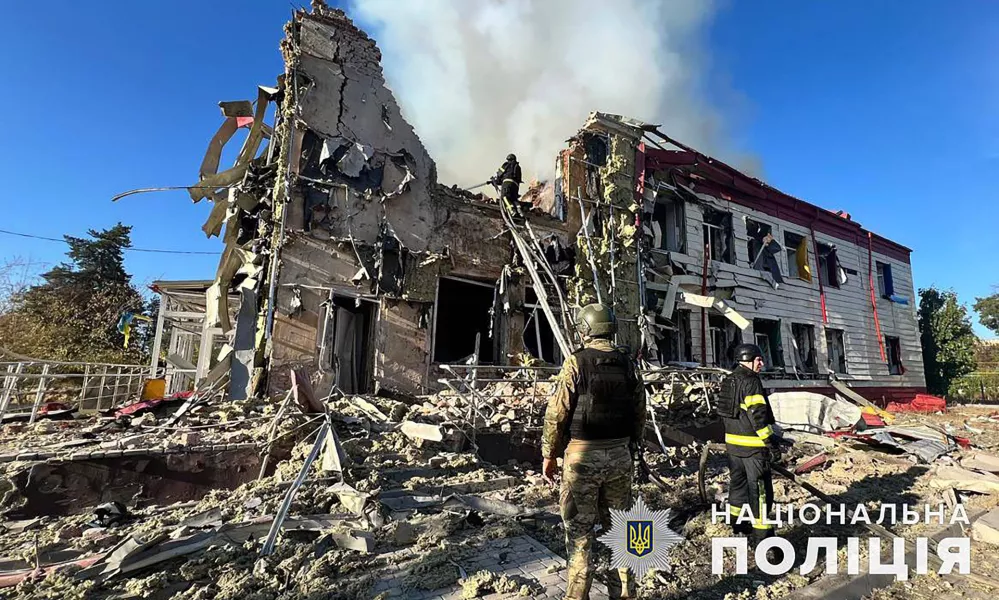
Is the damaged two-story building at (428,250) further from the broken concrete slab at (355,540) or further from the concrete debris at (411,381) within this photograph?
the broken concrete slab at (355,540)

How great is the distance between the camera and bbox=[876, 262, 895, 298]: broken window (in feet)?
59.2

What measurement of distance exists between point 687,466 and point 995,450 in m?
6.53

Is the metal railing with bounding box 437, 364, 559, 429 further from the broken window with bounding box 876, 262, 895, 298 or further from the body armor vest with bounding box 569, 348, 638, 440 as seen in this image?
the broken window with bounding box 876, 262, 895, 298

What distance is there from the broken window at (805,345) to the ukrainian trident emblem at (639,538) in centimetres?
1396

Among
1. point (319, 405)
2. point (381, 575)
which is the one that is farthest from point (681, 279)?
point (381, 575)

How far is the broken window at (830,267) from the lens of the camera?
16328mm

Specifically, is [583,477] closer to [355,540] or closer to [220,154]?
[355,540]

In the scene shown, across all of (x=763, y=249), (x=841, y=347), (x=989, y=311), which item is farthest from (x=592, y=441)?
(x=989, y=311)

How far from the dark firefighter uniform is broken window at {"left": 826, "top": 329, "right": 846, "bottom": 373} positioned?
1421cm

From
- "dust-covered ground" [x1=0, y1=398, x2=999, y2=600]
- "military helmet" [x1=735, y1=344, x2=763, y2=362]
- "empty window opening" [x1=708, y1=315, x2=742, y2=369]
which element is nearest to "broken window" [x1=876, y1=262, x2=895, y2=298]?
"empty window opening" [x1=708, y1=315, x2=742, y2=369]

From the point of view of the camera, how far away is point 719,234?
552 inches

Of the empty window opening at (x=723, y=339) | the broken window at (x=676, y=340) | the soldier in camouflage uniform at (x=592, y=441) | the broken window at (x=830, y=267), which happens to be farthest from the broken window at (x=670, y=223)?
the soldier in camouflage uniform at (x=592, y=441)

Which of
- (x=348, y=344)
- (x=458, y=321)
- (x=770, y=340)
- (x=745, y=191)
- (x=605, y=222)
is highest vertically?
(x=745, y=191)

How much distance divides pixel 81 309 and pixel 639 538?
27241mm
